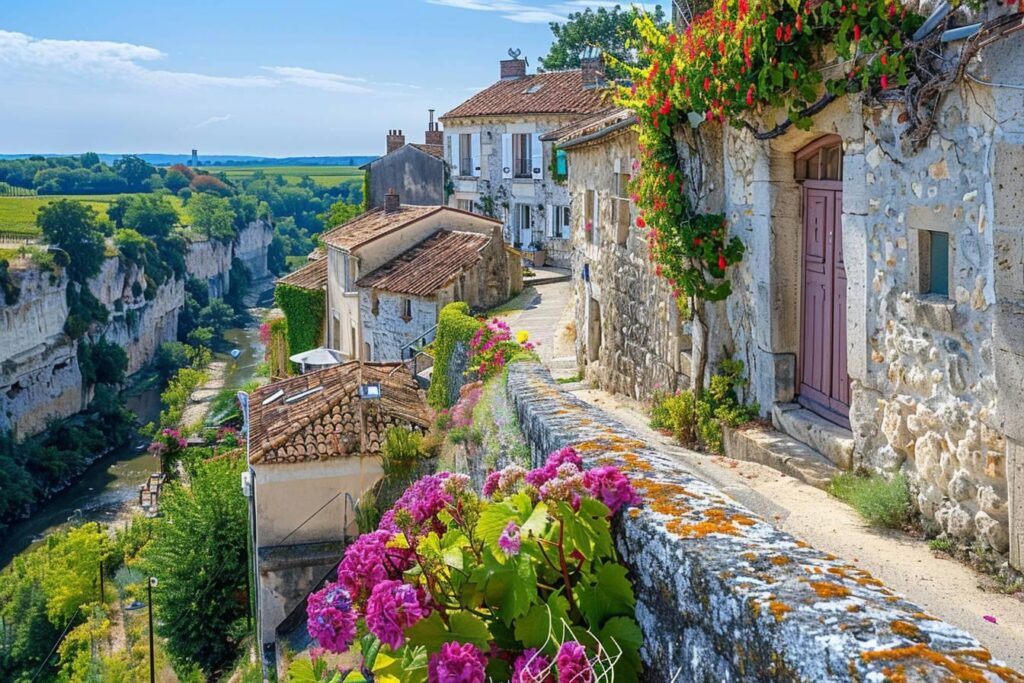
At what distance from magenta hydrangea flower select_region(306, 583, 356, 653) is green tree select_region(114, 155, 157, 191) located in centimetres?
12918

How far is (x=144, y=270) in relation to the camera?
6169cm

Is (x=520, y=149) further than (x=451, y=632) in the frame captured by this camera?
Yes

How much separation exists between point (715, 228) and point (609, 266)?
4.38 metres

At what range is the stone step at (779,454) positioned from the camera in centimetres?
672

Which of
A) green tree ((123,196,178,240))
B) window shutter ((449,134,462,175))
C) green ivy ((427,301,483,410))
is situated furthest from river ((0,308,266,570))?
green ivy ((427,301,483,410))

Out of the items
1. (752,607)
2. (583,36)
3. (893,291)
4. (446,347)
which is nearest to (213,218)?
(583,36)

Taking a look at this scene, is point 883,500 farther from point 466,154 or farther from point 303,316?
point 466,154

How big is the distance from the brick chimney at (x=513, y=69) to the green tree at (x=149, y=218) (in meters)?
40.1

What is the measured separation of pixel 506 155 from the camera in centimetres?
3478

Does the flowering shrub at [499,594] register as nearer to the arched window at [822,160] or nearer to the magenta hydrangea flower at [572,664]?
the magenta hydrangea flower at [572,664]

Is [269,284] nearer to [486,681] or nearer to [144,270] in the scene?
[144,270]

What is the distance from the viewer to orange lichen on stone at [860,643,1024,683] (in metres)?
1.83

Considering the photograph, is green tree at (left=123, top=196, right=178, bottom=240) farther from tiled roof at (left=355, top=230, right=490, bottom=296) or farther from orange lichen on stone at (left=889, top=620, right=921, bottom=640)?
orange lichen on stone at (left=889, top=620, right=921, bottom=640)

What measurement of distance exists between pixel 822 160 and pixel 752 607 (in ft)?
18.9
